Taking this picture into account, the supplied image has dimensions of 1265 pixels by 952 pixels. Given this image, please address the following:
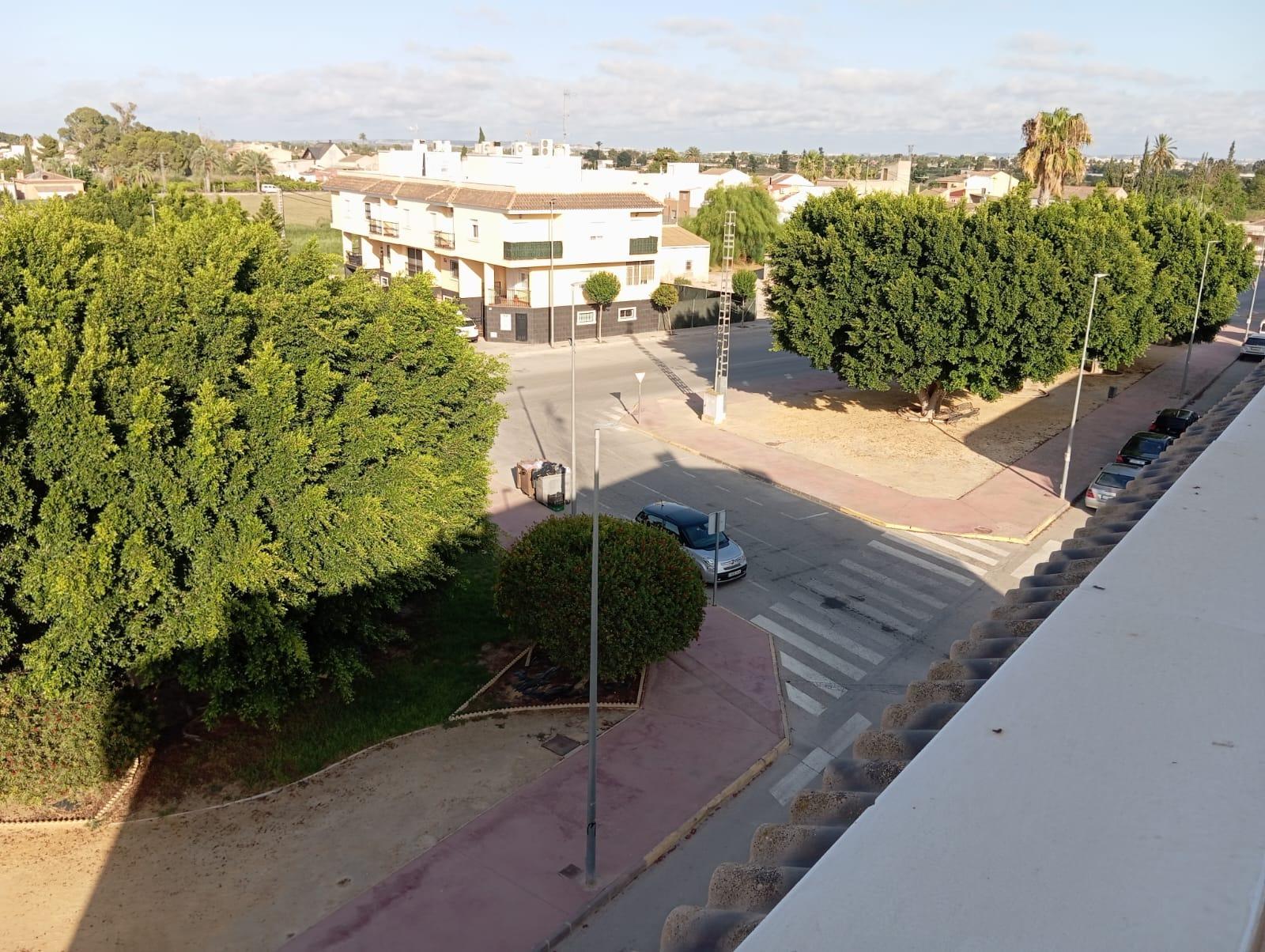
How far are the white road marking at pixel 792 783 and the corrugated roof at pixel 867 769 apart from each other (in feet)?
25.9

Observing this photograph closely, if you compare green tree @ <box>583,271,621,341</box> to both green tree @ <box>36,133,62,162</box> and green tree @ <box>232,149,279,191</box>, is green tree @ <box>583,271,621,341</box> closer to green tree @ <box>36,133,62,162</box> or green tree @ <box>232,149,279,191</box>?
green tree @ <box>232,149,279,191</box>

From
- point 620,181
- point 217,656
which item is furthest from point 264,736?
point 620,181

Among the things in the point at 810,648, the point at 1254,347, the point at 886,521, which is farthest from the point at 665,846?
the point at 1254,347

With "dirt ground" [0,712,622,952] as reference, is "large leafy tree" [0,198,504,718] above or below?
above

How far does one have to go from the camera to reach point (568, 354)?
45938 millimetres

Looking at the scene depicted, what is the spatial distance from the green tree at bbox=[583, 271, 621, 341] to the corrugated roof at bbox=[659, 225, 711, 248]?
24.0 feet

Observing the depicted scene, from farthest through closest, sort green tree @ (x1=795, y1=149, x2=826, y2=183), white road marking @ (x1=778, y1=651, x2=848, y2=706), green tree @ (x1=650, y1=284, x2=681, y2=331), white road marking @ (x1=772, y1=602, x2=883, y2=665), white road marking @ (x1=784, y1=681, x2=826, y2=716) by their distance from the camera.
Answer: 1. green tree @ (x1=795, y1=149, x2=826, y2=183)
2. green tree @ (x1=650, y1=284, x2=681, y2=331)
3. white road marking @ (x1=772, y1=602, x2=883, y2=665)
4. white road marking @ (x1=778, y1=651, x2=848, y2=706)
5. white road marking @ (x1=784, y1=681, x2=826, y2=716)

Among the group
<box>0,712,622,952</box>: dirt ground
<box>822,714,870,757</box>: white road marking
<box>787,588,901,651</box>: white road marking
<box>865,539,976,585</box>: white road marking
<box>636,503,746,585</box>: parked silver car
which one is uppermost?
<box>636,503,746,585</box>: parked silver car

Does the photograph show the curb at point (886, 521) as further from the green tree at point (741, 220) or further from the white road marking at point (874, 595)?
the green tree at point (741, 220)

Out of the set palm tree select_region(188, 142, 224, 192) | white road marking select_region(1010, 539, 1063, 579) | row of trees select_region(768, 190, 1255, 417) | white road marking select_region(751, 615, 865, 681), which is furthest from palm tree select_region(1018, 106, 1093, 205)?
palm tree select_region(188, 142, 224, 192)

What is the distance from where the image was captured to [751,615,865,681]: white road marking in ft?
60.2

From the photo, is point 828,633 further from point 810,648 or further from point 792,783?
point 792,783

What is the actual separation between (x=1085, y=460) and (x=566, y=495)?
695 inches

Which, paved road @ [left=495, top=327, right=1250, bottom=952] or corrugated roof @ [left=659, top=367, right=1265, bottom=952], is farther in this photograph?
paved road @ [left=495, top=327, right=1250, bottom=952]
